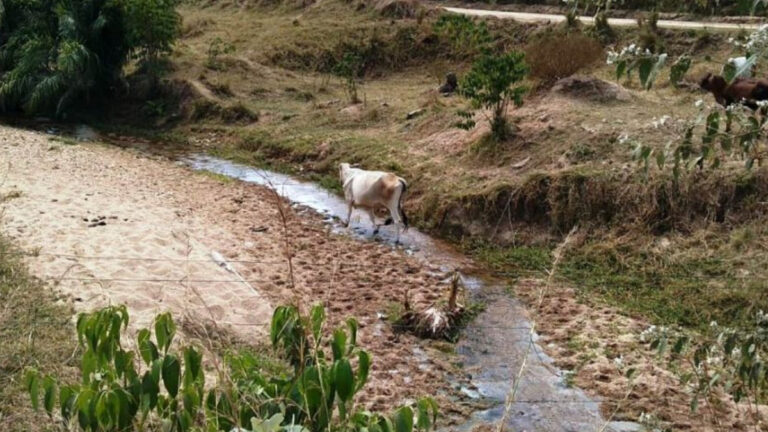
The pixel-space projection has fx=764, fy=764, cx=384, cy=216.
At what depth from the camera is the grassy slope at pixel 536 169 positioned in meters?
8.77

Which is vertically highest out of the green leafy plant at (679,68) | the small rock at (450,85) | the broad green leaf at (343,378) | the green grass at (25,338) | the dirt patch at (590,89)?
the green leafy plant at (679,68)

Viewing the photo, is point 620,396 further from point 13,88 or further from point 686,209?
point 13,88

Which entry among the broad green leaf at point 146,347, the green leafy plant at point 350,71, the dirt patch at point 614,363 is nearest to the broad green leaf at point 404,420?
the broad green leaf at point 146,347

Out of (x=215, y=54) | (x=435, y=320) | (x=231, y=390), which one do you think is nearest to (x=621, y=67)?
(x=231, y=390)

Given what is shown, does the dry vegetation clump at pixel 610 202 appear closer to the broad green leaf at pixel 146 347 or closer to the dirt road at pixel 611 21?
the broad green leaf at pixel 146 347

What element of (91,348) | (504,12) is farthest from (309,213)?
(504,12)

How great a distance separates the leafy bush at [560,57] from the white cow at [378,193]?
5830mm

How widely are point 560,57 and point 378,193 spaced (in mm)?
6552

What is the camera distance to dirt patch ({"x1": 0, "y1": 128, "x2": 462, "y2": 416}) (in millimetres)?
7156

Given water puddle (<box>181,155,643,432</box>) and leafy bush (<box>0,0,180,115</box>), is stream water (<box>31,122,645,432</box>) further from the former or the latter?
leafy bush (<box>0,0,180,115</box>)

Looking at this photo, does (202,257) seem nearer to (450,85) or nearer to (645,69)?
(645,69)

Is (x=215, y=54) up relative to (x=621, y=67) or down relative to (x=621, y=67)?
down

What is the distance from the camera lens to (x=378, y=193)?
10.7 m

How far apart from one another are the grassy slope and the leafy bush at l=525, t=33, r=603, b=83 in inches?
23.3
